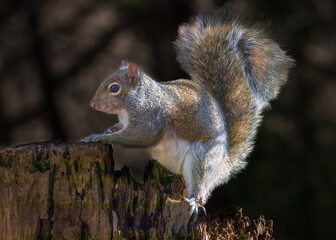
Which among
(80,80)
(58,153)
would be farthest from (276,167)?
(58,153)

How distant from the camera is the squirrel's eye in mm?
1493

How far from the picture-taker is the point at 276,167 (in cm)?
316

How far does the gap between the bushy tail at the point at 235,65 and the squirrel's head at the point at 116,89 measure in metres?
0.28

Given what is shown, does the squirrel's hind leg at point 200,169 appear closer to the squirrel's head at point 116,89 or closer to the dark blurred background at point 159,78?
the squirrel's head at point 116,89

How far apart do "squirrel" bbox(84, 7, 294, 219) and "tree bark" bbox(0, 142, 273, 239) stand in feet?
0.20

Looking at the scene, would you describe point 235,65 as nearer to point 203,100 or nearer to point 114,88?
point 203,100

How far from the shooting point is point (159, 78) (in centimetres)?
305

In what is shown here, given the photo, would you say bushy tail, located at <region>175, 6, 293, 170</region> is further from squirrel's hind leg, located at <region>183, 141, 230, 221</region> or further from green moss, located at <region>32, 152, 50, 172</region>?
green moss, located at <region>32, 152, 50, 172</region>

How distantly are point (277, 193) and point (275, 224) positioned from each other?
0.55 feet

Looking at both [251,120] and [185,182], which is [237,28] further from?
[185,182]

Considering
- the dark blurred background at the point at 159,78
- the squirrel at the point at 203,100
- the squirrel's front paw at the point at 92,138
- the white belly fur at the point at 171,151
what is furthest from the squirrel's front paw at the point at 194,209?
the dark blurred background at the point at 159,78

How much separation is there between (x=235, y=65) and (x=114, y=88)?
41 cm

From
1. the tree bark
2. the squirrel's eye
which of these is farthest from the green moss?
the squirrel's eye

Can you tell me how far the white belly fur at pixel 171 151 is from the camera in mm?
1524
